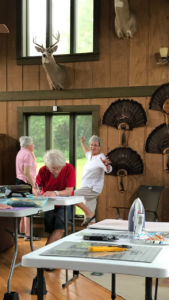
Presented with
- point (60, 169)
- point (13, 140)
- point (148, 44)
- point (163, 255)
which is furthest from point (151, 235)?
point (13, 140)

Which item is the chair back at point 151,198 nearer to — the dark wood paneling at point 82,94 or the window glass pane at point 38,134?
the dark wood paneling at point 82,94

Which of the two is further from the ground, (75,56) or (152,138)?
(75,56)

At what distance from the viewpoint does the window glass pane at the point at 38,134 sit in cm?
711

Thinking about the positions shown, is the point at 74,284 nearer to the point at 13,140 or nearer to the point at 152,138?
the point at 152,138

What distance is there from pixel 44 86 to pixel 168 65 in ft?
6.83

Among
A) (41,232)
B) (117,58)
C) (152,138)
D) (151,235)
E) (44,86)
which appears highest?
(117,58)

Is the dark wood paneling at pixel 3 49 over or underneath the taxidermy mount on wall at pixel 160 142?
over

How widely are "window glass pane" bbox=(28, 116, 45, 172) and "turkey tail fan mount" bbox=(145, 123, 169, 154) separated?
1.94 meters

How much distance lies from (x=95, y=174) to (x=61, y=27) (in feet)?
8.70

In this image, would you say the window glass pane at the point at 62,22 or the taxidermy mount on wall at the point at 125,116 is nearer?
the taxidermy mount on wall at the point at 125,116

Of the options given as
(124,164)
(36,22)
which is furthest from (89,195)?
(36,22)

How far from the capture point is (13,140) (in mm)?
7004

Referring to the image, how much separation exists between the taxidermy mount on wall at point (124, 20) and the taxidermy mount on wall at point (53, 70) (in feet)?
3.15

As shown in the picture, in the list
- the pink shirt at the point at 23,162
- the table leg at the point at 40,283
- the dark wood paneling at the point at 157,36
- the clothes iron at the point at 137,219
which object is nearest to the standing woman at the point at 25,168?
the pink shirt at the point at 23,162
